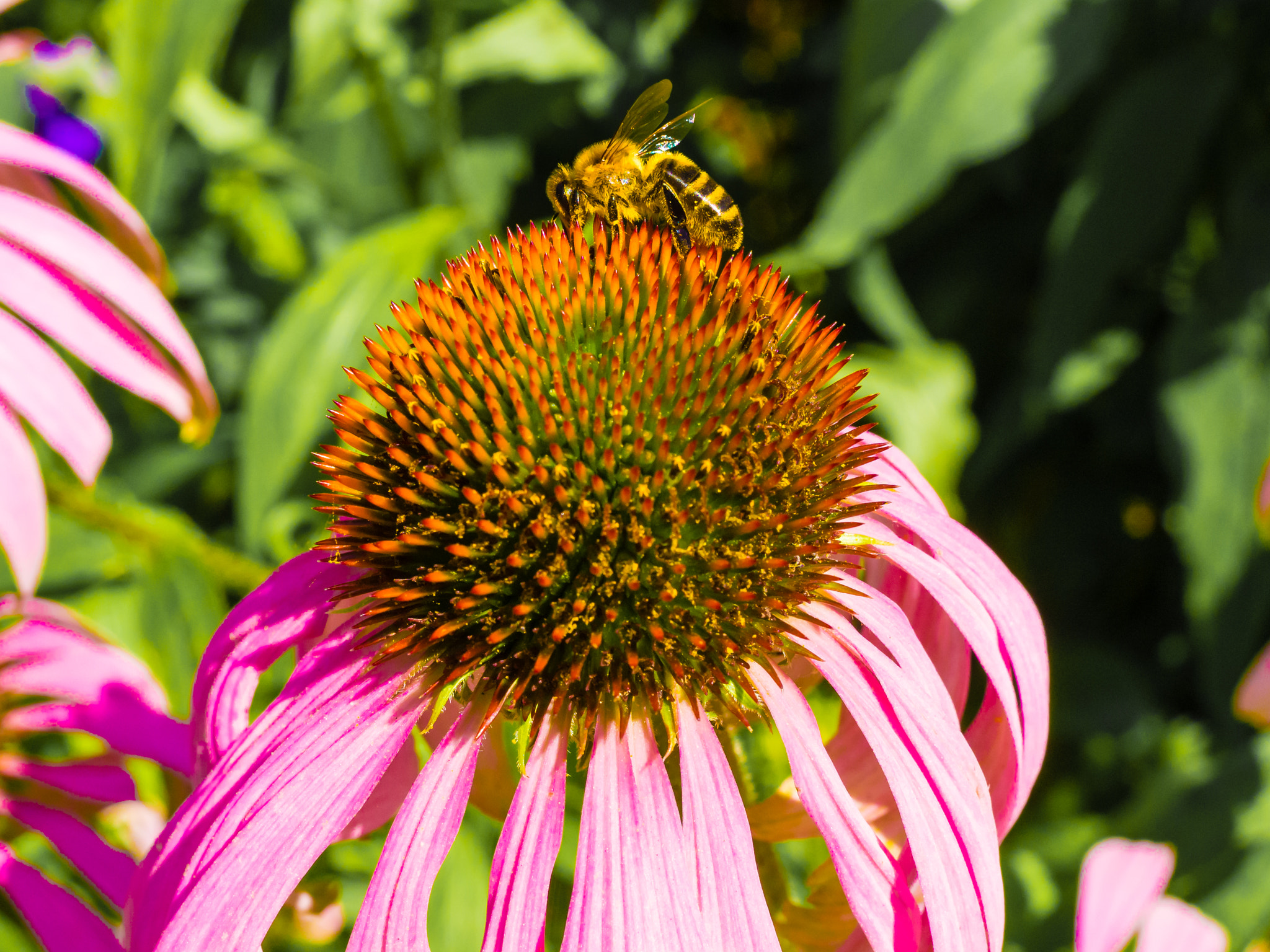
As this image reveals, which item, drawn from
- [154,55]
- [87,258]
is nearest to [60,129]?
[154,55]

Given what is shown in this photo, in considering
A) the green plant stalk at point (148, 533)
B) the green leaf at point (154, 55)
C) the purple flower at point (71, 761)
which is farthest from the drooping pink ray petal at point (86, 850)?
the green leaf at point (154, 55)

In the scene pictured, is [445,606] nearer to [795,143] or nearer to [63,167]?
[63,167]

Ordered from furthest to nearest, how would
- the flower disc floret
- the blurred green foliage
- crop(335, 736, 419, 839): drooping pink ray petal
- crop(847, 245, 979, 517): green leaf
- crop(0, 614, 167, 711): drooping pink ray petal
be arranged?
crop(847, 245, 979, 517): green leaf < the blurred green foliage < crop(0, 614, 167, 711): drooping pink ray petal < crop(335, 736, 419, 839): drooping pink ray petal < the flower disc floret

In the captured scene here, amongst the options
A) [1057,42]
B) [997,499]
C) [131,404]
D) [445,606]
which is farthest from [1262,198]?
[131,404]

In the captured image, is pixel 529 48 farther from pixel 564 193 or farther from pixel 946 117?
pixel 564 193

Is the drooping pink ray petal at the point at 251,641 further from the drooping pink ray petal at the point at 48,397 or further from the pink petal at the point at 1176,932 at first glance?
the pink petal at the point at 1176,932

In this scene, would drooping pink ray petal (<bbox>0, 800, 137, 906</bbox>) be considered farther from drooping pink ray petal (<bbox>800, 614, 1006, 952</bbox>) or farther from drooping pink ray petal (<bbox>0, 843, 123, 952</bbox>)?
drooping pink ray petal (<bbox>800, 614, 1006, 952</bbox>)

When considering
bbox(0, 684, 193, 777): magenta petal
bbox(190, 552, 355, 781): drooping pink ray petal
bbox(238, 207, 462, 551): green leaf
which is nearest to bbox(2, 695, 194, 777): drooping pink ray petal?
bbox(0, 684, 193, 777): magenta petal
